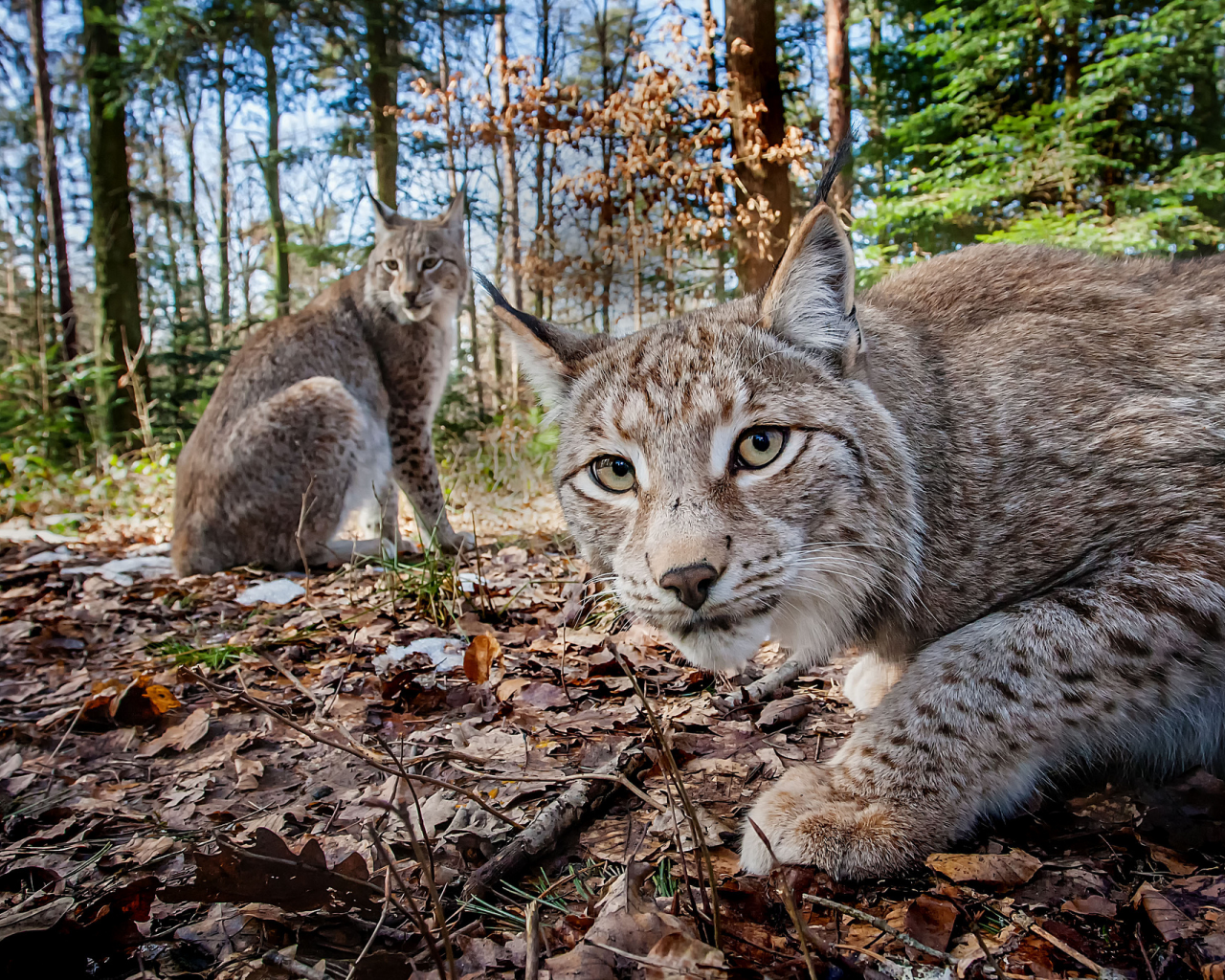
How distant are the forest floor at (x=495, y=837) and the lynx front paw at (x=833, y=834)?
45 millimetres

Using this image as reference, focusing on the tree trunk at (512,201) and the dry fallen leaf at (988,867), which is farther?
the tree trunk at (512,201)

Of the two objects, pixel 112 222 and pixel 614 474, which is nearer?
pixel 614 474

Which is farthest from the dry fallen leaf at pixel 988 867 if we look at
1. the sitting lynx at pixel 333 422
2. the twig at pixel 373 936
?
the sitting lynx at pixel 333 422

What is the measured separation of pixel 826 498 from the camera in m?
2.12

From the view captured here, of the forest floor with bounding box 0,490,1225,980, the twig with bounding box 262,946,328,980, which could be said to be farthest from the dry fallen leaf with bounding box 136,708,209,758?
the twig with bounding box 262,946,328,980

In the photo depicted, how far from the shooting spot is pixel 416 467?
257 inches

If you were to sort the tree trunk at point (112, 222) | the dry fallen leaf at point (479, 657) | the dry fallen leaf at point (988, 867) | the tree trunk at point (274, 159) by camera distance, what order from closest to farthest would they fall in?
the dry fallen leaf at point (988, 867)
the dry fallen leaf at point (479, 657)
the tree trunk at point (112, 222)
the tree trunk at point (274, 159)

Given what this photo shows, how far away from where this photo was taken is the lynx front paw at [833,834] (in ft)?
5.65

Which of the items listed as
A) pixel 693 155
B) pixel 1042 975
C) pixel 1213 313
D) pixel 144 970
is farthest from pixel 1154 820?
pixel 693 155

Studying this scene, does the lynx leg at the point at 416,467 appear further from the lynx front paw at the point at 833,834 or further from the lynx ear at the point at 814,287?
the lynx front paw at the point at 833,834

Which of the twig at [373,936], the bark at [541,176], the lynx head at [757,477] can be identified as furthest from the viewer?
the bark at [541,176]

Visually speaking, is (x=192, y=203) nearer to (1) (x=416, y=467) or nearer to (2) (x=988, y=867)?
(1) (x=416, y=467)

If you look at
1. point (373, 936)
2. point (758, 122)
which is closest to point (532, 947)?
point (373, 936)

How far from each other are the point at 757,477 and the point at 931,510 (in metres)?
0.54
